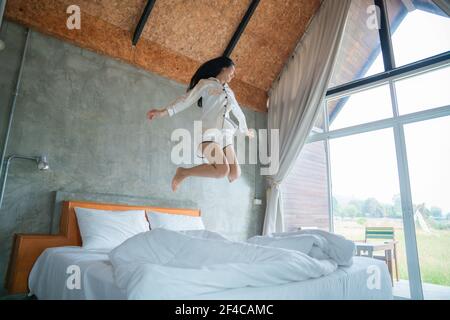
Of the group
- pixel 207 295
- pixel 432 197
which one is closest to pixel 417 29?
pixel 432 197

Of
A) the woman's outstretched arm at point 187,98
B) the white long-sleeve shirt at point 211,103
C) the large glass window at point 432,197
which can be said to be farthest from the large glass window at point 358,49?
the woman's outstretched arm at point 187,98

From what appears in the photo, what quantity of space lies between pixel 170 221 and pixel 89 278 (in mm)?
1748

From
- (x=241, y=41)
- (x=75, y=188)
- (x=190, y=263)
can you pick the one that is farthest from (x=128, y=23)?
(x=190, y=263)

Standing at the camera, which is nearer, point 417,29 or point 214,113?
point 214,113

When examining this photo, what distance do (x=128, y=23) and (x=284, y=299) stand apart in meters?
3.68

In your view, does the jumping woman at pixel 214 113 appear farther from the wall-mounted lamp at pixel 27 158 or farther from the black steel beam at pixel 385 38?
the black steel beam at pixel 385 38

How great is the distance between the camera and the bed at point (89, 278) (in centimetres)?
135

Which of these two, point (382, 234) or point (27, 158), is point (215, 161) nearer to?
point (27, 158)

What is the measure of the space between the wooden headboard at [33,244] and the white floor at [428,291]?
351 centimetres

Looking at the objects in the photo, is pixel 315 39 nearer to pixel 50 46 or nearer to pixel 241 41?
pixel 241 41

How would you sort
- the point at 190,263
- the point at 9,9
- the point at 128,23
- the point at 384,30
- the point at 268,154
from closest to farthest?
the point at 190,263 < the point at 9,9 < the point at 128,23 < the point at 384,30 < the point at 268,154

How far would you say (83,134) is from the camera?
3.33 metres

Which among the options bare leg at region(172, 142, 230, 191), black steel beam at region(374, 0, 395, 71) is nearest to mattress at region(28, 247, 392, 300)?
bare leg at region(172, 142, 230, 191)

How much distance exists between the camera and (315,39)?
4.77m
